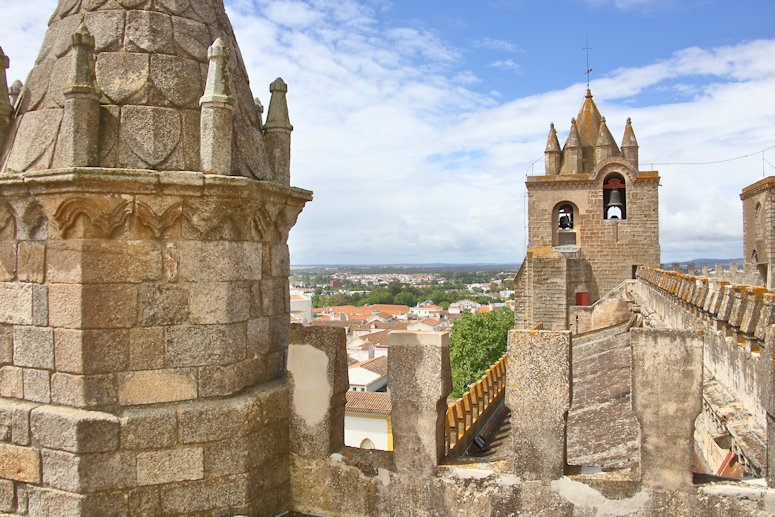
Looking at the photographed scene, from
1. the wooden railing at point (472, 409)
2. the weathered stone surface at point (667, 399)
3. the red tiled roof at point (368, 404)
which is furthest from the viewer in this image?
the red tiled roof at point (368, 404)

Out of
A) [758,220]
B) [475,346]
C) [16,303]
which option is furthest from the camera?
[475,346]

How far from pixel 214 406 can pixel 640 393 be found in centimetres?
224

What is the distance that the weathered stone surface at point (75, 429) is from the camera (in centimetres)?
310

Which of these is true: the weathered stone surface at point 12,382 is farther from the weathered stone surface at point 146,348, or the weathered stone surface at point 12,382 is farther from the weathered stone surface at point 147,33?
the weathered stone surface at point 147,33

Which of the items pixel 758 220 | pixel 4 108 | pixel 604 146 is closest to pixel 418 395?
pixel 4 108

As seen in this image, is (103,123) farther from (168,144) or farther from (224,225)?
(224,225)

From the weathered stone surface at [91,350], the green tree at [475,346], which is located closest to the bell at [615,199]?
the green tree at [475,346]

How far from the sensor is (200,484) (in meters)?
3.29

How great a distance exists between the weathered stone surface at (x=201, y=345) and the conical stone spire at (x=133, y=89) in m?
0.88

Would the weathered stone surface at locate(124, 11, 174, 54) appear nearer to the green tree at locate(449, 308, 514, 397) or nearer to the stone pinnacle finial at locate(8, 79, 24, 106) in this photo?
the stone pinnacle finial at locate(8, 79, 24, 106)

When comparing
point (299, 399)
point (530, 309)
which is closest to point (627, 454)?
point (299, 399)

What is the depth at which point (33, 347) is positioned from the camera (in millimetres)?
3236

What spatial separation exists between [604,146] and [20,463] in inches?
1113

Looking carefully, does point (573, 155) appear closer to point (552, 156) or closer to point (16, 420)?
point (552, 156)
